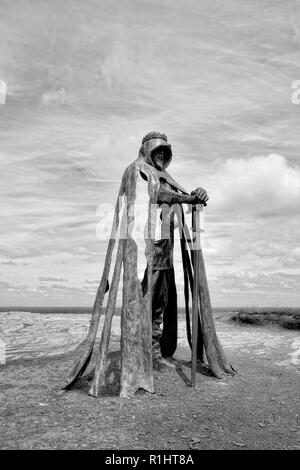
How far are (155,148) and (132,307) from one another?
9.01ft

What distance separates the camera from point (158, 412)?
4461mm

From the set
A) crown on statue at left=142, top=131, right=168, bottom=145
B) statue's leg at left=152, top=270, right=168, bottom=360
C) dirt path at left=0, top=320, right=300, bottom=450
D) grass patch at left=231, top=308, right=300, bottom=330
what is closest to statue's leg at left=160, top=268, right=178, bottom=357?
statue's leg at left=152, top=270, right=168, bottom=360

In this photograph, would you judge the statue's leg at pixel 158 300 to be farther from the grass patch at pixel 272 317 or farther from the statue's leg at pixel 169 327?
the grass patch at pixel 272 317

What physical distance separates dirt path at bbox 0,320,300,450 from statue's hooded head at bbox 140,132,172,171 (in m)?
3.59

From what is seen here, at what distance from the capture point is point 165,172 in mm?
6641

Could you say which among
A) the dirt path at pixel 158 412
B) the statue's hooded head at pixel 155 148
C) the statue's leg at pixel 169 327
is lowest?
the dirt path at pixel 158 412

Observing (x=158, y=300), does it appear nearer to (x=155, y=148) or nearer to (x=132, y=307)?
(x=132, y=307)

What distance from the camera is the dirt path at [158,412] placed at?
12.1 feet

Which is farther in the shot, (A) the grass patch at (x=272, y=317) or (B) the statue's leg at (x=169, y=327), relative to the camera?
(A) the grass patch at (x=272, y=317)

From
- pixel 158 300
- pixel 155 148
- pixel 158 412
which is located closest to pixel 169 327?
pixel 158 300

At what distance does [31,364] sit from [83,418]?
2.84 meters

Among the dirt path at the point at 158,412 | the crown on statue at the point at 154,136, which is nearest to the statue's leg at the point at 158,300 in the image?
the dirt path at the point at 158,412

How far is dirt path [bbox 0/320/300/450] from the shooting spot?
369 cm

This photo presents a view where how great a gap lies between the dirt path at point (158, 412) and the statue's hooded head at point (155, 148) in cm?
359
